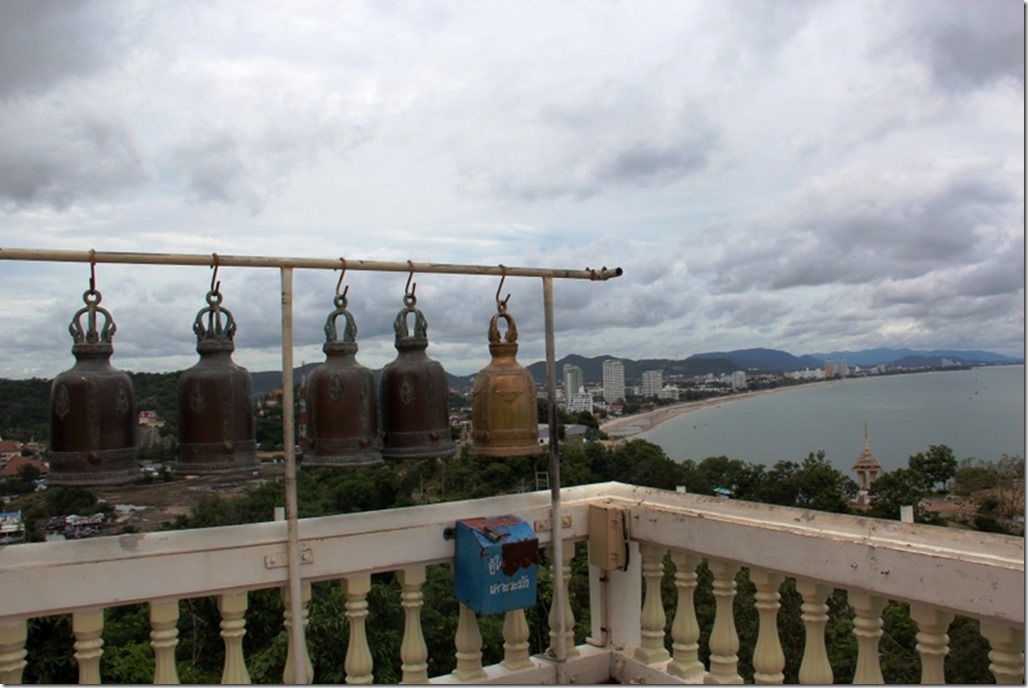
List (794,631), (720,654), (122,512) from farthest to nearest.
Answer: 1. (794,631)
2. (122,512)
3. (720,654)

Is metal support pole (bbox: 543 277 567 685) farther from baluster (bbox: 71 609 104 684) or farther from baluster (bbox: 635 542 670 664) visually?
baluster (bbox: 71 609 104 684)

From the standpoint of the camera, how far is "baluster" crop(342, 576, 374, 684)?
10.00 feet

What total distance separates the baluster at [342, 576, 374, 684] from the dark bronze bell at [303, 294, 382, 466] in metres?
0.54

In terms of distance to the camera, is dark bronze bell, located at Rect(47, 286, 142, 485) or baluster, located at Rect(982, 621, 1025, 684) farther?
dark bronze bell, located at Rect(47, 286, 142, 485)

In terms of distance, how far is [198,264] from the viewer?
2.73m

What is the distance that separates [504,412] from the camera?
329 cm

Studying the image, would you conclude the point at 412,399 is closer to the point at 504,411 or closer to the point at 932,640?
the point at 504,411

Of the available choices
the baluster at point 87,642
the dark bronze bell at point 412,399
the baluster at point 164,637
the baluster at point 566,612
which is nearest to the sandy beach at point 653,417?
the baluster at point 566,612

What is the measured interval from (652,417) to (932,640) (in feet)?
197

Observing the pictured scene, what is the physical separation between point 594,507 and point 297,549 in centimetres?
147

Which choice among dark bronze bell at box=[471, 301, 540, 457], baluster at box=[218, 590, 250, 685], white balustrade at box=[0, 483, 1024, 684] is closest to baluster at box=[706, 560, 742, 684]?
white balustrade at box=[0, 483, 1024, 684]

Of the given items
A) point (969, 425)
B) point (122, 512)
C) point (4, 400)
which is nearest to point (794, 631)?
point (122, 512)

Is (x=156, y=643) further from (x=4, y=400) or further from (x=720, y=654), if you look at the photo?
(x=720, y=654)

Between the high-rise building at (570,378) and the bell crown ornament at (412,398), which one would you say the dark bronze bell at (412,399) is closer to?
the bell crown ornament at (412,398)
